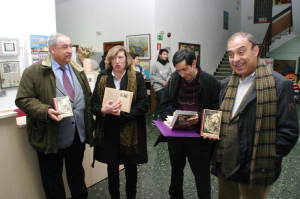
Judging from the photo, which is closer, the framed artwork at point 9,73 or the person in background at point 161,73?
the framed artwork at point 9,73

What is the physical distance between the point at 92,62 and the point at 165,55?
6.23 feet

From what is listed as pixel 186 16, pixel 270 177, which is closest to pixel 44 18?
pixel 270 177

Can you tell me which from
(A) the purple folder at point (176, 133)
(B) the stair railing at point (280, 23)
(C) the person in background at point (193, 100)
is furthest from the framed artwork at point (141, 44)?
(B) the stair railing at point (280, 23)

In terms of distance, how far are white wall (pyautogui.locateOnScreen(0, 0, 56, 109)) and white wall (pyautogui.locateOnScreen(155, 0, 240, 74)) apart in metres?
3.46

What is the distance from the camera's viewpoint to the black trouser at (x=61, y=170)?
1.96 metres

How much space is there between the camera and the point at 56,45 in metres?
1.79

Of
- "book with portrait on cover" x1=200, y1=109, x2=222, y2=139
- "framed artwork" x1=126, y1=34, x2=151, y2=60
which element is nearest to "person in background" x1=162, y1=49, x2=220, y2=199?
"book with portrait on cover" x1=200, y1=109, x2=222, y2=139

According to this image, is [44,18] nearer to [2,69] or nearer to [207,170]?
[2,69]

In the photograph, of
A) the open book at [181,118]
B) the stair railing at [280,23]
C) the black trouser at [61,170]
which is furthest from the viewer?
the stair railing at [280,23]

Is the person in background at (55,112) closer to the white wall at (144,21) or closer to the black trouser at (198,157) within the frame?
the black trouser at (198,157)

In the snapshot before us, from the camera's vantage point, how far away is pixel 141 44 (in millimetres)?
6570

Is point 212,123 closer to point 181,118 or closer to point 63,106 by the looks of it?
point 181,118

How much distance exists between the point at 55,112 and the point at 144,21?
5208mm

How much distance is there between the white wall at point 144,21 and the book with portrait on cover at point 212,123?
200 inches
